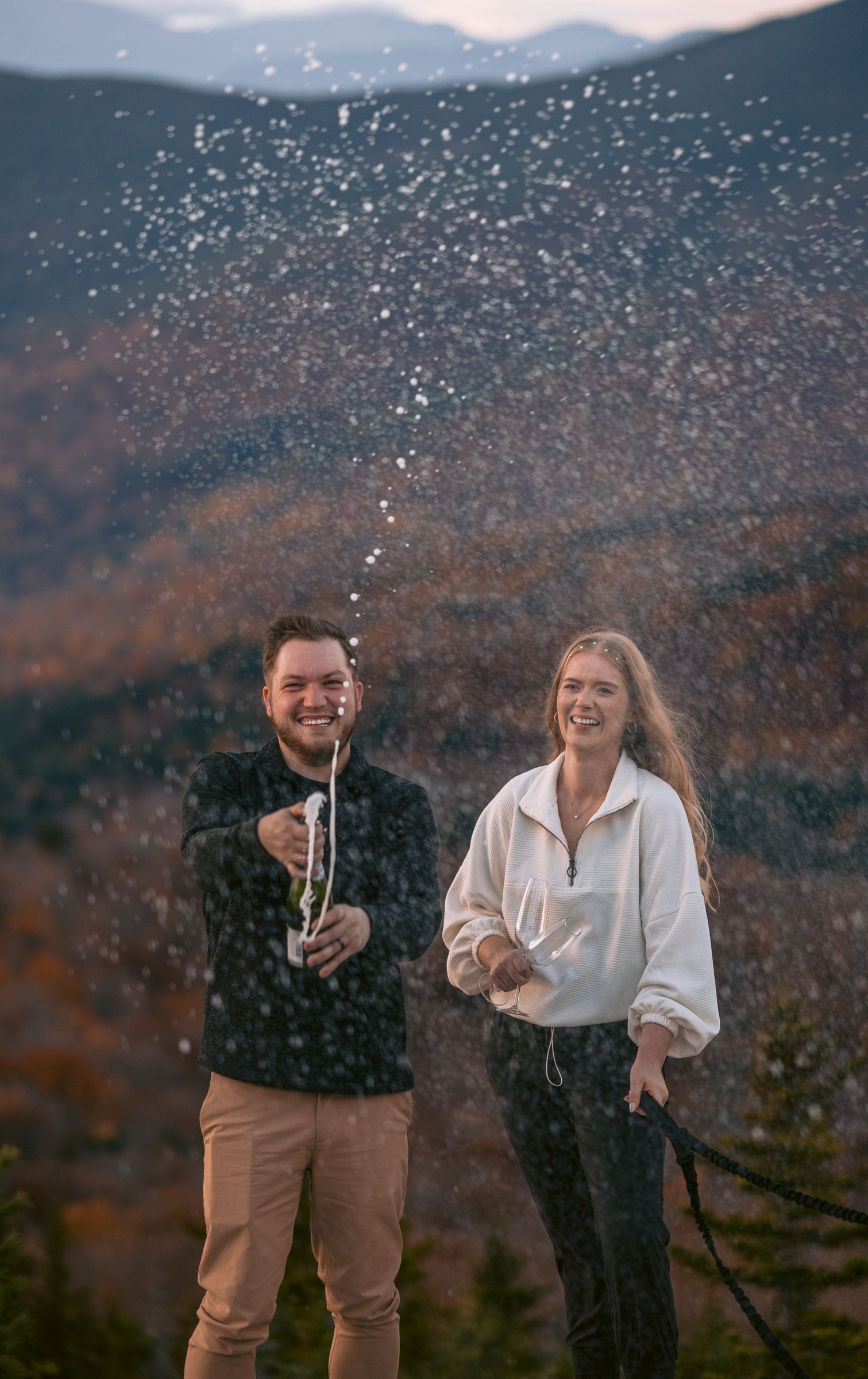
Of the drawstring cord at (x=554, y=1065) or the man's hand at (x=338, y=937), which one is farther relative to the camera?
the drawstring cord at (x=554, y=1065)

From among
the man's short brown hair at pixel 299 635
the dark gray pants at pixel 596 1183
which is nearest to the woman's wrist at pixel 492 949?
the dark gray pants at pixel 596 1183

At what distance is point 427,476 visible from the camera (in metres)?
4.27

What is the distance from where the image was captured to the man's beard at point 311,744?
Answer: 2018 millimetres

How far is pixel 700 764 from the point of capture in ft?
13.6

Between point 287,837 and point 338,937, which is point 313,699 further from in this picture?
point 338,937

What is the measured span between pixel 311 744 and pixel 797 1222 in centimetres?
244

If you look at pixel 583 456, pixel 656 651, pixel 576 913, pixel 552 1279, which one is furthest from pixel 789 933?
pixel 576 913

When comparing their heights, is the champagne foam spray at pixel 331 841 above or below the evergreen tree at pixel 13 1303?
above

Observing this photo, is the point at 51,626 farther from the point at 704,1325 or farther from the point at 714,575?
the point at 704,1325

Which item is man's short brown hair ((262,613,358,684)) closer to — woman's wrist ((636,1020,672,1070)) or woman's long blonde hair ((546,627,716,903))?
woman's long blonde hair ((546,627,716,903))

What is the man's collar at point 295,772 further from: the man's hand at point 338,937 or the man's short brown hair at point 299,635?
the man's hand at point 338,937

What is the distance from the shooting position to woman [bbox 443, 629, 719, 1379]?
1.97 metres

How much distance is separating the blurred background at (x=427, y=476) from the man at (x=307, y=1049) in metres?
1.85

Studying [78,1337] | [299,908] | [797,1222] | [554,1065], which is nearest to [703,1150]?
[554,1065]
